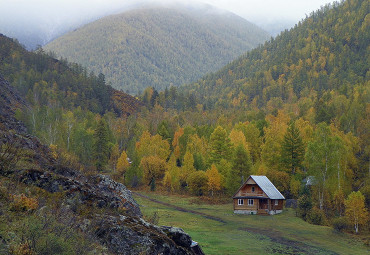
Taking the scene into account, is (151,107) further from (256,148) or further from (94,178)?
(94,178)

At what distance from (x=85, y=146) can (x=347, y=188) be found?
174 ft

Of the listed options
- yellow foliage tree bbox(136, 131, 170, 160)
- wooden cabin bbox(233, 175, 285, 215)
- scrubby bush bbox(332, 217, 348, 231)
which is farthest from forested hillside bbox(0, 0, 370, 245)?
wooden cabin bbox(233, 175, 285, 215)

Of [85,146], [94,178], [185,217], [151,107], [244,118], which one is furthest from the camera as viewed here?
[151,107]

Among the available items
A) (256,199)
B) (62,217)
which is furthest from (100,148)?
(62,217)

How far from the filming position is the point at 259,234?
4088 cm

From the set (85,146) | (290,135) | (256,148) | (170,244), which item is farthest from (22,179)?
(256,148)

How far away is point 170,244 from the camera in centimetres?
1538

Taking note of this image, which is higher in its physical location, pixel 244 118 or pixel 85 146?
pixel 244 118

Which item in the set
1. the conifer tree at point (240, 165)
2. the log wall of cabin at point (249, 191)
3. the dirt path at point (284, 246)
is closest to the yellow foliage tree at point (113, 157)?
the conifer tree at point (240, 165)

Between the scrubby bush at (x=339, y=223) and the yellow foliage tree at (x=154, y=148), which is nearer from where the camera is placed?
the scrubby bush at (x=339, y=223)

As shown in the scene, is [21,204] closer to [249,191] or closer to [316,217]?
[316,217]

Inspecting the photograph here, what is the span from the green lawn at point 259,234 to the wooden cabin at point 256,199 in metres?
1.95

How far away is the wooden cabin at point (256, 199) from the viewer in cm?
5847

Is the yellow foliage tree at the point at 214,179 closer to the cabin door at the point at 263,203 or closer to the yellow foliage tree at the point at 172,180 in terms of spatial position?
the yellow foliage tree at the point at 172,180
